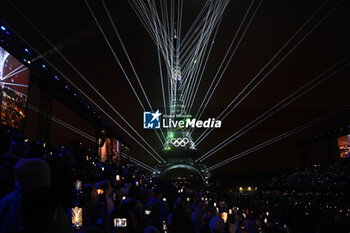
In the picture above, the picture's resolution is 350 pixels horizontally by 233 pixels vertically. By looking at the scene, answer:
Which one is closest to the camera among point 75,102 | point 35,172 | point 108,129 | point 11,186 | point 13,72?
point 35,172

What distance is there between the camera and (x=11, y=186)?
4.93 m

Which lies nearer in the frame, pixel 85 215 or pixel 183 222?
pixel 85 215

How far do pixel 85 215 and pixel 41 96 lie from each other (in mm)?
18122

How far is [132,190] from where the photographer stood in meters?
8.20

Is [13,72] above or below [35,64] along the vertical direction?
below

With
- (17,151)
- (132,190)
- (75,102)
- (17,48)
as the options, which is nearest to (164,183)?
(132,190)

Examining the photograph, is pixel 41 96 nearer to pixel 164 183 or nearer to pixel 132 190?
pixel 164 183

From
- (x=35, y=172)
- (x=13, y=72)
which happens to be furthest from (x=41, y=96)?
(x=35, y=172)

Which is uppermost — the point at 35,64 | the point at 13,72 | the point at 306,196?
the point at 35,64

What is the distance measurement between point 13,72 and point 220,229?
1550 centimetres

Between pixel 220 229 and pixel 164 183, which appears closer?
pixel 220 229

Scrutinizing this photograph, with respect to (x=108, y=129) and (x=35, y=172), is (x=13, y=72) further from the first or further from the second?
(x=108, y=129)

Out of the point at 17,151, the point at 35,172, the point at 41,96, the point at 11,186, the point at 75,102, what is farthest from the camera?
the point at 75,102

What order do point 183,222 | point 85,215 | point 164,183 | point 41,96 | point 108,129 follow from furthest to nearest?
point 108,129 < point 41,96 < point 164,183 < point 183,222 < point 85,215
